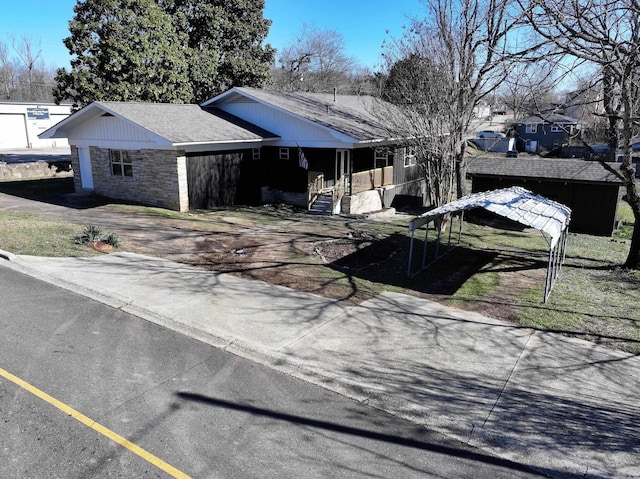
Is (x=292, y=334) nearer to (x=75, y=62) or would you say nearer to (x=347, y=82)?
(x=75, y=62)

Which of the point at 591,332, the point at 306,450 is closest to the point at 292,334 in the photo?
the point at 306,450

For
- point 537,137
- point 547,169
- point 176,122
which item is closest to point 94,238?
point 176,122

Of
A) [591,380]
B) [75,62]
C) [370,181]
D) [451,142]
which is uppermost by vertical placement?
[75,62]

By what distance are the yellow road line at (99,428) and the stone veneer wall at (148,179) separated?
531 inches

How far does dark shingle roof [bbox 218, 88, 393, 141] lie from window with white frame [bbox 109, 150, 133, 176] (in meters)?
6.40

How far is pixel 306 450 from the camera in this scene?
18.3 feet

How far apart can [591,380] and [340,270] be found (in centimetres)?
671

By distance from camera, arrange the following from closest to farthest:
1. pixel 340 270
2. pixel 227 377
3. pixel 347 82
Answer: pixel 227 377
pixel 340 270
pixel 347 82

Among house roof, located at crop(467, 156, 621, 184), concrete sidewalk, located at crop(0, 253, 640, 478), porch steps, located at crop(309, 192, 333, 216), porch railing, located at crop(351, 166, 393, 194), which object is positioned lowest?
concrete sidewalk, located at crop(0, 253, 640, 478)

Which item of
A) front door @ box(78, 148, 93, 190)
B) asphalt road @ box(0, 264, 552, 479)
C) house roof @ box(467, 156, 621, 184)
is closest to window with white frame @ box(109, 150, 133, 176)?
front door @ box(78, 148, 93, 190)

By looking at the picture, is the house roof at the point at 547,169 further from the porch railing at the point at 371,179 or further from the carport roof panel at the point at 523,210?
the carport roof panel at the point at 523,210

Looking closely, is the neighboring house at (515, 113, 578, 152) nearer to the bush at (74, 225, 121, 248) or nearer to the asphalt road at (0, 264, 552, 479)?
the bush at (74, 225, 121, 248)

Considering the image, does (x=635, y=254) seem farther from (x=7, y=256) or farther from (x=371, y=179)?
(x=7, y=256)

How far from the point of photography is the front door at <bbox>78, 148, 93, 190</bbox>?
22.5m
